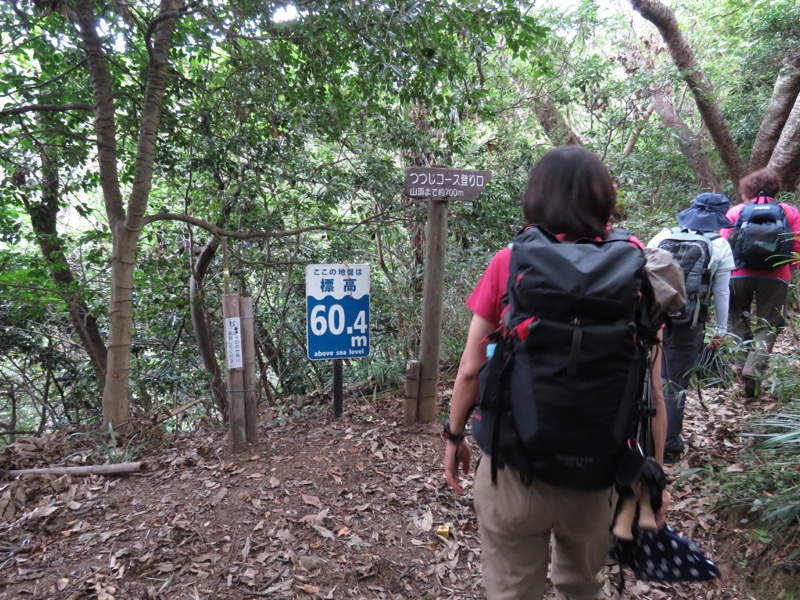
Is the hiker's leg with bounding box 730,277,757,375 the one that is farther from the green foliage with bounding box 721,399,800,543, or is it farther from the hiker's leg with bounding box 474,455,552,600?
the hiker's leg with bounding box 474,455,552,600

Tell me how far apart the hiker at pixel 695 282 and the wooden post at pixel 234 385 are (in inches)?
116

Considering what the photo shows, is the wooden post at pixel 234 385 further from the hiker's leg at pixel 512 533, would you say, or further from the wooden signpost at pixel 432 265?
the hiker's leg at pixel 512 533

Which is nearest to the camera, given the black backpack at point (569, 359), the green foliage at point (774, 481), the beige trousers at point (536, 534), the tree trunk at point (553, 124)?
the black backpack at point (569, 359)

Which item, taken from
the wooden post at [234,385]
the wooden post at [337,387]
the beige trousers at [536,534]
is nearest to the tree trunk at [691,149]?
the wooden post at [337,387]

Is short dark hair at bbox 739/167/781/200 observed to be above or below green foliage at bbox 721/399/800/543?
above

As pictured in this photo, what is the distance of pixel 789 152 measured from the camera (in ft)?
23.4

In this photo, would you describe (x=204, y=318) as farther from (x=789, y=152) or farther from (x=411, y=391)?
(x=789, y=152)

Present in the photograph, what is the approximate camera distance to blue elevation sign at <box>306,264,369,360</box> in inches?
165

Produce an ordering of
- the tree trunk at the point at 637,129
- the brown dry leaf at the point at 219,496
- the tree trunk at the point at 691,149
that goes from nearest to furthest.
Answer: the brown dry leaf at the point at 219,496, the tree trunk at the point at 637,129, the tree trunk at the point at 691,149

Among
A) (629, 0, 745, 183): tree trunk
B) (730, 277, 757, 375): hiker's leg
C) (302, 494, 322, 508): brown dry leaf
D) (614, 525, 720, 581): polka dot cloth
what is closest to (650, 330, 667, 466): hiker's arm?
(614, 525, 720, 581): polka dot cloth

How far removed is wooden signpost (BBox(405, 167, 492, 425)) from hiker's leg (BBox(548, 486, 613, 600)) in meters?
2.54

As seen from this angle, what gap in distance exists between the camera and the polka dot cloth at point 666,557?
1.62m

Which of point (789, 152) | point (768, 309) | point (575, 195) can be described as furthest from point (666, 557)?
point (789, 152)

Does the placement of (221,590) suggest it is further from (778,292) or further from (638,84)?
(638,84)
